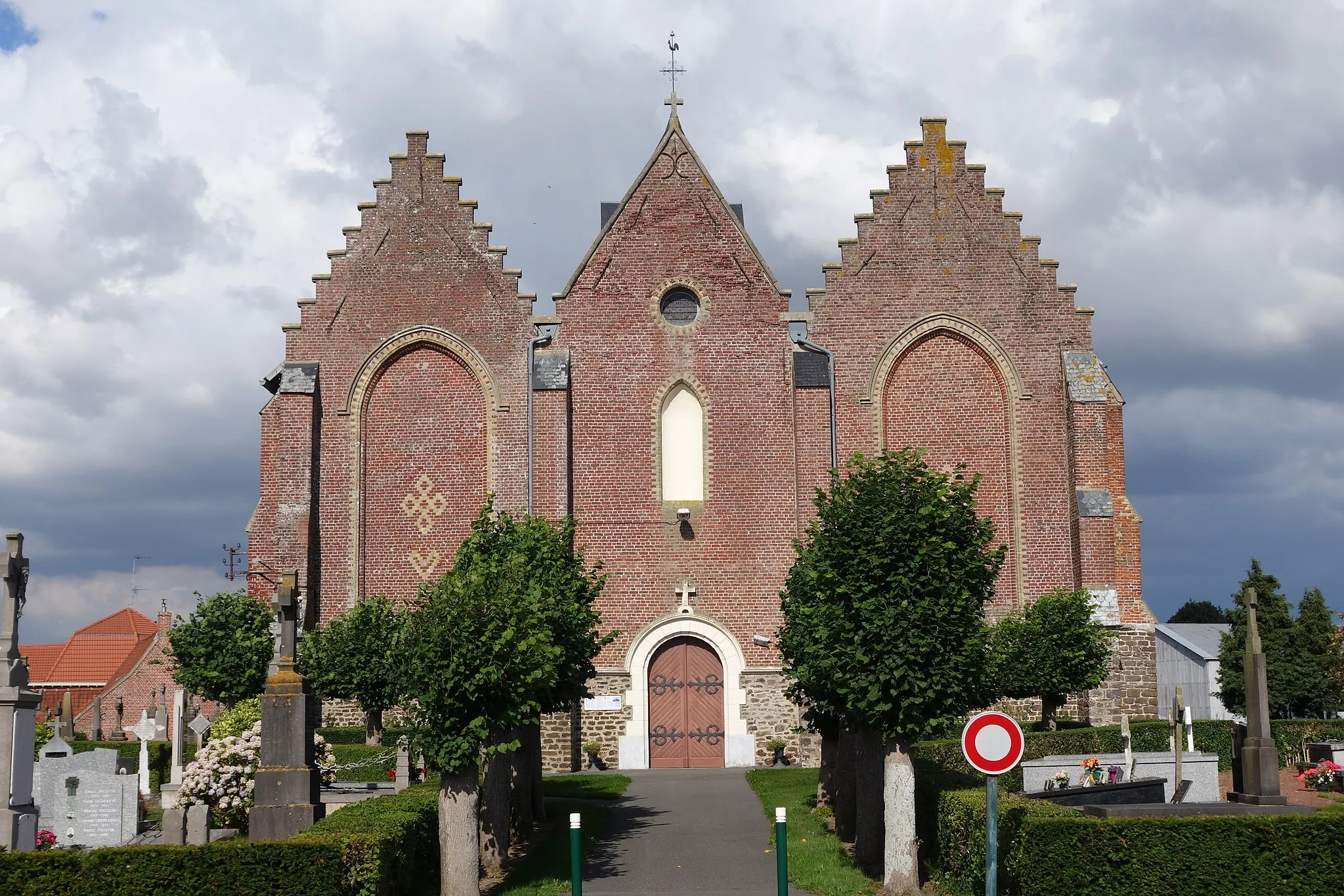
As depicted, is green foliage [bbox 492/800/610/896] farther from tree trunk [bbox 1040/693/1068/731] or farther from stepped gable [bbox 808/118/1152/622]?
stepped gable [bbox 808/118/1152/622]

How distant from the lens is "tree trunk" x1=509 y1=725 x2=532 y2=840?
2111cm

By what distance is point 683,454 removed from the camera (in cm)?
3309

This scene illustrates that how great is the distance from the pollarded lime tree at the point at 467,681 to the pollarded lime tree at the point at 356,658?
38.0 ft

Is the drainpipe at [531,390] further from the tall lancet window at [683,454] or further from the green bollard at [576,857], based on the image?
the green bollard at [576,857]

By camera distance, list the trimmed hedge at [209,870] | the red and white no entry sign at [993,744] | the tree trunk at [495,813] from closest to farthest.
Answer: the red and white no entry sign at [993,744]
the trimmed hedge at [209,870]
the tree trunk at [495,813]

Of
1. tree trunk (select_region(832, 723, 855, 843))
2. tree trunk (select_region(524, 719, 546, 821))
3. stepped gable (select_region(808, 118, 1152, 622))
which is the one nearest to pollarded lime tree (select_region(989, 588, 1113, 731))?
stepped gable (select_region(808, 118, 1152, 622))

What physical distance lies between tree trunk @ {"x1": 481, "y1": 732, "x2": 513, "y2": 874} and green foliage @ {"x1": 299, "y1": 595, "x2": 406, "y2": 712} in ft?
32.3

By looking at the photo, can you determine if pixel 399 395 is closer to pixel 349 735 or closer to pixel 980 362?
pixel 349 735

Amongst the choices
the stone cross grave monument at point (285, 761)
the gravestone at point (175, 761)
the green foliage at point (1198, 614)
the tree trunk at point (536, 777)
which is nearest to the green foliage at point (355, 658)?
the gravestone at point (175, 761)

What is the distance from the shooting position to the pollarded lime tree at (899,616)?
17.1 m

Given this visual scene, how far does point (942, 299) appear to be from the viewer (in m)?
33.8

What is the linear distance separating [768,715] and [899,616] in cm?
1516

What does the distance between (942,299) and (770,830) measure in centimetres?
1666

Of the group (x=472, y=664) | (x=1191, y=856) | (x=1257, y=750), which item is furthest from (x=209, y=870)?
(x=1257, y=750)
